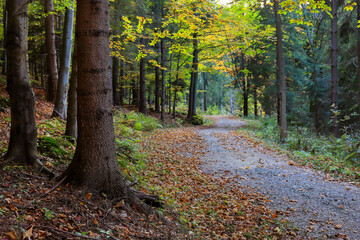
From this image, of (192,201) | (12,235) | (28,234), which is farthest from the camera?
(192,201)

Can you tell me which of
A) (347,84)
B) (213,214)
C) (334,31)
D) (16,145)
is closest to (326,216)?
(213,214)

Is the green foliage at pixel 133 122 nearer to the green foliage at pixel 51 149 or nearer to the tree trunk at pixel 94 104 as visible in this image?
the green foliage at pixel 51 149

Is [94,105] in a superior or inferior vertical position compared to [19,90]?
inferior

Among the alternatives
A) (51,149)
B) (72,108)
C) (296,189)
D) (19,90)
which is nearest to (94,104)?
(19,90)

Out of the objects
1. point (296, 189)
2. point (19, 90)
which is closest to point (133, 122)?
point (296, 189)

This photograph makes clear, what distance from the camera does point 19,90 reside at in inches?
163

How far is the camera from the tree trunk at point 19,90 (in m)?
4.07

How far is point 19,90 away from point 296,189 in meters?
6.81

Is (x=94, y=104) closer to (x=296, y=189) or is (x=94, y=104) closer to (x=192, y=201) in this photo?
(x=192, y=201)

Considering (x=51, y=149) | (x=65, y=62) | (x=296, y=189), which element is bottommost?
(x=296, y=189)

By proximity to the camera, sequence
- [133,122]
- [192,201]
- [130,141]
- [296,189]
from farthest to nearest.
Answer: [133,122] < [130,141] < [296,189] < [192,201]

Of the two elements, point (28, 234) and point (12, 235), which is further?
point (28, 234)

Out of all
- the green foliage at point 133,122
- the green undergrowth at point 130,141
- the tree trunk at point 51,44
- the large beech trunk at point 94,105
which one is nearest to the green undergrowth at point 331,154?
the green undergrowth at point 130,141

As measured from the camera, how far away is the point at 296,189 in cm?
679
